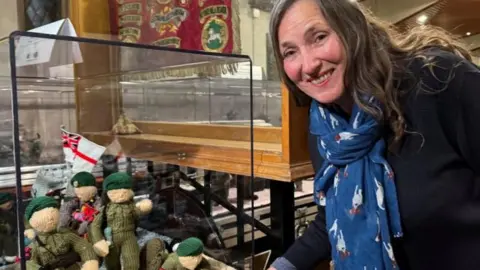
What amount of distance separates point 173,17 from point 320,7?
91 centimetres

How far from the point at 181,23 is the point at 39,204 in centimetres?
93

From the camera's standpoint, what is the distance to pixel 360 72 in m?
0.77

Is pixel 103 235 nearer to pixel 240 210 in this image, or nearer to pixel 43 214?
pixel 43 214

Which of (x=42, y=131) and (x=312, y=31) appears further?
(x=42, y=131)

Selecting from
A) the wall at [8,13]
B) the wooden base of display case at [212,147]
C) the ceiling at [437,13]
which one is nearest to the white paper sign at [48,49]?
the wooden base of display case at [212,147]

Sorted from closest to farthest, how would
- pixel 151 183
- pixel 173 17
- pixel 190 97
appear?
pixel 151 183, pixel 190 97, pixel 173 17

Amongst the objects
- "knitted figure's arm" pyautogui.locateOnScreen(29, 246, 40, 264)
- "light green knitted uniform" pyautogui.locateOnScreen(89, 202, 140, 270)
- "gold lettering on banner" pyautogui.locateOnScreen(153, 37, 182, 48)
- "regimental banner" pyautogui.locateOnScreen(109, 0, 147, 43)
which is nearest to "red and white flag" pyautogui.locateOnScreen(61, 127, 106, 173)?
"light green knitted uniform" pyautogui.locateOnScreen(89, 202, 140, 270)

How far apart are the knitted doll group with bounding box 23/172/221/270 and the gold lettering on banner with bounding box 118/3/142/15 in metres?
0.93

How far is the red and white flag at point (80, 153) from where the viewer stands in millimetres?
941

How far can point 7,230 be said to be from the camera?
0.74 m

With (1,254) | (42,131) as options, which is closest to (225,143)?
(42,131)

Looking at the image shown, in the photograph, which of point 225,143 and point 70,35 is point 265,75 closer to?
point 225,143

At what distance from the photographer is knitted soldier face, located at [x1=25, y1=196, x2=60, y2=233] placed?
0.72 metres

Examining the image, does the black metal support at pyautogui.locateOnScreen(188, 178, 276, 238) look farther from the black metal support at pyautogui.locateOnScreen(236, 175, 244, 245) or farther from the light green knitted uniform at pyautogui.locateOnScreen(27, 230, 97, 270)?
the light green knitted uniform at pyautogui.locateOnScreen(27, 230, 97, 270)
